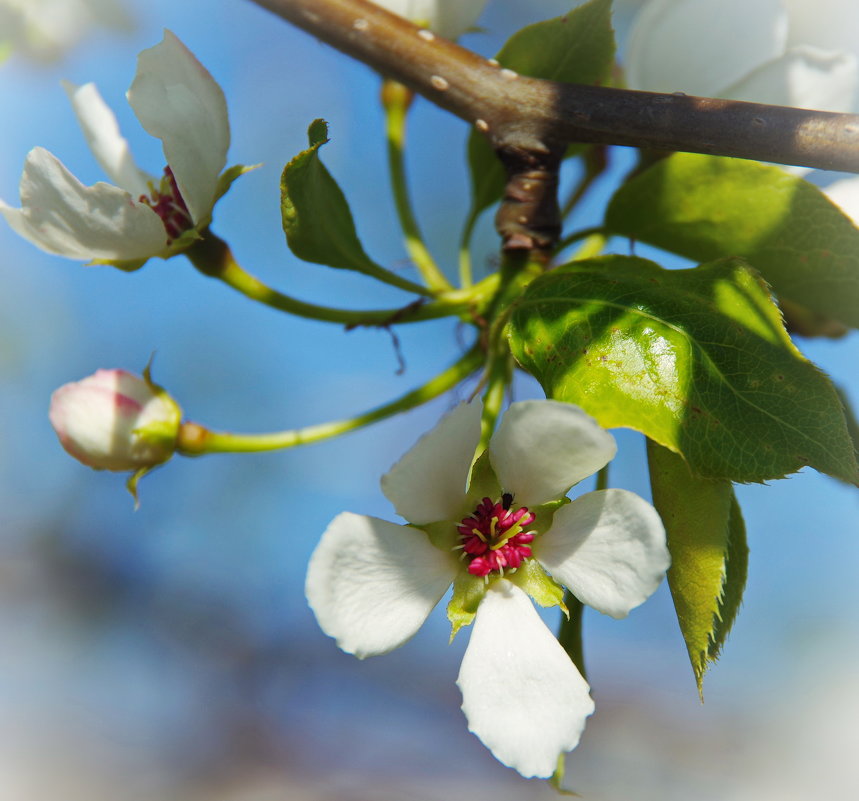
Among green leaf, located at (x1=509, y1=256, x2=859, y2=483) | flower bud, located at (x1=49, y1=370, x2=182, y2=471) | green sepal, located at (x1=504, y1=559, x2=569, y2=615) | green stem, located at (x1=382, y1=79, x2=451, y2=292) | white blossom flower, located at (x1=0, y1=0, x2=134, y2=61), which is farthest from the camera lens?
white blossom flower, located at (x1=0, y1=0, x2=134, y2=61)

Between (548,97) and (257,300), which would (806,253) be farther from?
(257,300)

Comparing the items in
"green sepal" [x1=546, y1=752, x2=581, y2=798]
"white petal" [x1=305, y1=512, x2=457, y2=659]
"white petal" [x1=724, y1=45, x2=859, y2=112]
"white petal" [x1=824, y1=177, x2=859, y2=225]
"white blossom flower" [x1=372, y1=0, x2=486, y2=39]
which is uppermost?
"white petal" [x1=724, y1=45, x2=859, y2=112]

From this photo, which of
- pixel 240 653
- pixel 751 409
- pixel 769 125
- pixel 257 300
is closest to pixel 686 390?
pixel 751 409

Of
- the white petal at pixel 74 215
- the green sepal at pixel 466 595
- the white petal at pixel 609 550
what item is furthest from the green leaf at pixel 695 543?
the white petal at pixel 74 215

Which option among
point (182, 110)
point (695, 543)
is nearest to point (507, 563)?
point (695, 543)

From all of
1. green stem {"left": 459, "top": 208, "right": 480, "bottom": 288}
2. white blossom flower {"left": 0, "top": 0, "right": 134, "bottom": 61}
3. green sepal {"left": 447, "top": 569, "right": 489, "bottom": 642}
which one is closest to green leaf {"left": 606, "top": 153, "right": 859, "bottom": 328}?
green stem {"left": 459, "top": 208, "right": 480, "bottom": 288}

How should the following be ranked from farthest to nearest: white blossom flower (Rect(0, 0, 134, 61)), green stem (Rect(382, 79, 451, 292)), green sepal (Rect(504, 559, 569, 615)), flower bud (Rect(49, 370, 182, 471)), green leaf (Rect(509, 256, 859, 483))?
1. white blossom flower (Rect(0, 0, 134, 61))
2. green stem (Rect(382, 79, 451, 292))
3. flower bud (Rect(49, 370, 182, 471))
4. green sepal (Rect(504, 559, 569, 615))
5. green leaf (Rect(509, 256, 859, 483))

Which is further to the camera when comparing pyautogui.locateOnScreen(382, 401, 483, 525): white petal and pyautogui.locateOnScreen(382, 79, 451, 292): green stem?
pyautogui.locateOnScreen(382, 79, 451, 292): green stem

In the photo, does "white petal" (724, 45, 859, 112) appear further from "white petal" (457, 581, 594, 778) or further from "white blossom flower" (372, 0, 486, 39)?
"white petal" (457, 581, 594, 778)
